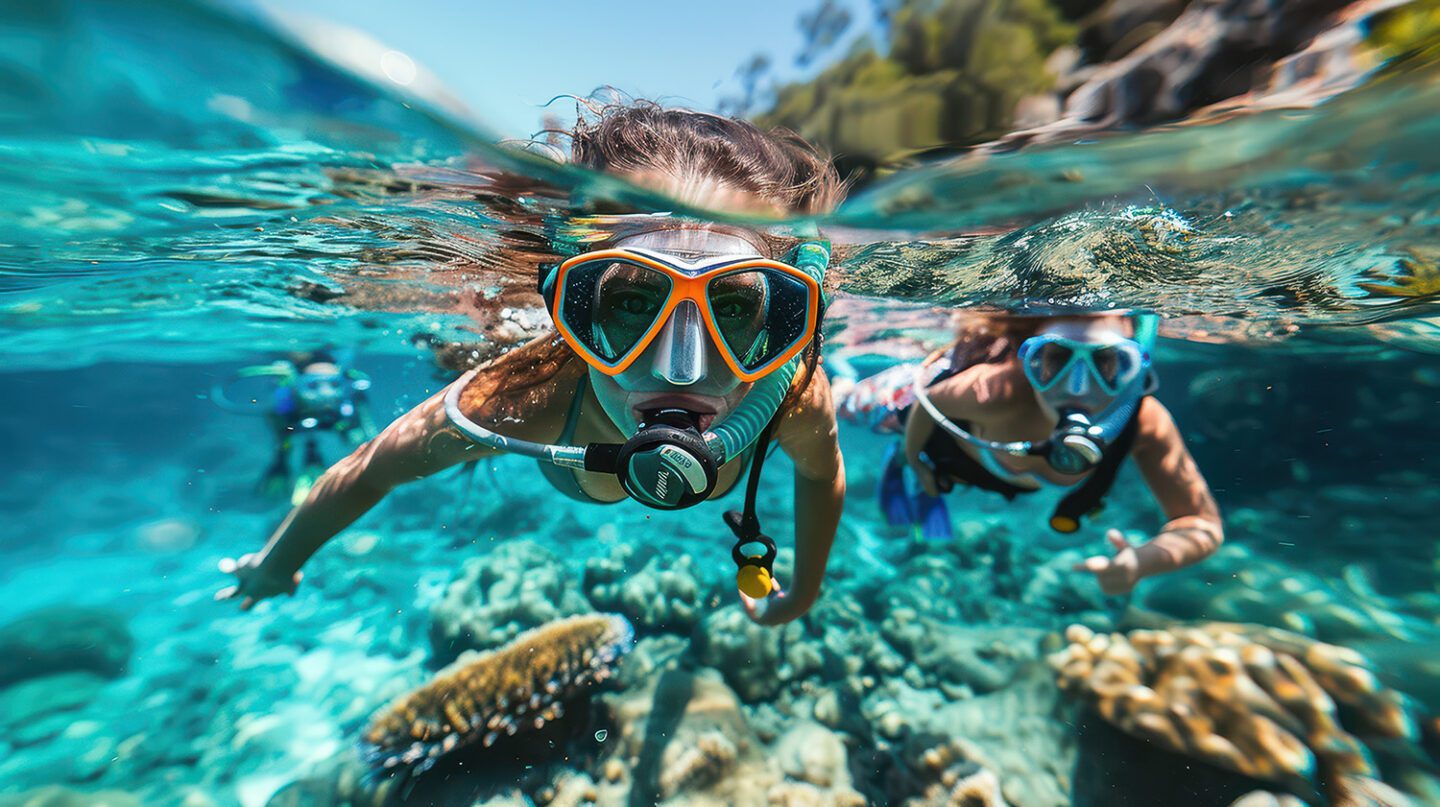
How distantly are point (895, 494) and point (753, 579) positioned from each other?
5676 mm

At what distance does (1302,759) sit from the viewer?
4.13 meters

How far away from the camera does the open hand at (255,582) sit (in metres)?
3.55

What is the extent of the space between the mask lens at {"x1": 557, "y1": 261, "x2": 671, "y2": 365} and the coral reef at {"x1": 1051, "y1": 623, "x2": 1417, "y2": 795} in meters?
5.06

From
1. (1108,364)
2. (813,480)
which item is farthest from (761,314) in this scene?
(1108,364)

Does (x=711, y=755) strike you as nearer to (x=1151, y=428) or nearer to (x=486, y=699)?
(x=486, y=699)

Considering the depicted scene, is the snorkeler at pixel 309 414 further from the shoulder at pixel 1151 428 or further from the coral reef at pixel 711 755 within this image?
the shoulder at pixel 1151 428

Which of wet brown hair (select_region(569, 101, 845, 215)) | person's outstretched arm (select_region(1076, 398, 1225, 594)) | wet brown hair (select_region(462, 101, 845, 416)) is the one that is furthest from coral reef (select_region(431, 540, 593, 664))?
person's outstretched arm (select_region(1076, 398, 1225, 594))

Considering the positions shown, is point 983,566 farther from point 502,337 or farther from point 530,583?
point 502,337

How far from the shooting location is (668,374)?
97.5 inches

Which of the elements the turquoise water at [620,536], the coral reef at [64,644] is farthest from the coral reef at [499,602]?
the coral reef at [64,644]

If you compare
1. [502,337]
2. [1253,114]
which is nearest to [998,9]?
[1253,114]

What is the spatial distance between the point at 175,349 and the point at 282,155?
1781 centimetres

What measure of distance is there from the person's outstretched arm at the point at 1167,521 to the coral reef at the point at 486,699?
4.10m

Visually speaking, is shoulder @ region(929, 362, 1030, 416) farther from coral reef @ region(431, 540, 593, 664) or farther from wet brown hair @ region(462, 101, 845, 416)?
coral reef @ region(431, 540, 593, 664)
